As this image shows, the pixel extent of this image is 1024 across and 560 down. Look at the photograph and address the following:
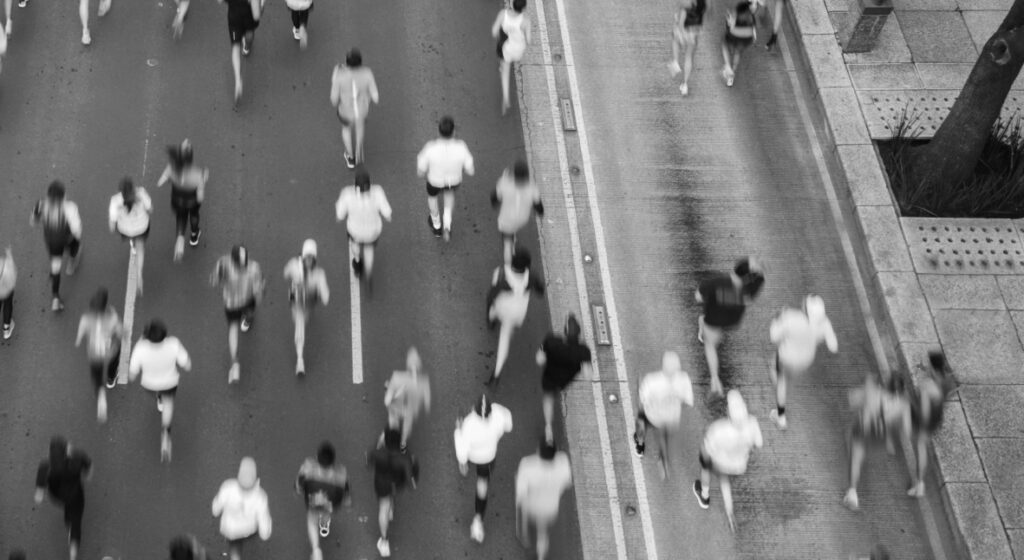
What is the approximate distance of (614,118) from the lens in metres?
15.9

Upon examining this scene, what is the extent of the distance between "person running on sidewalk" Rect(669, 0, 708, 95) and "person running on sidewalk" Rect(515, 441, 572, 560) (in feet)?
24.1

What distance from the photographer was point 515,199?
42.8ft

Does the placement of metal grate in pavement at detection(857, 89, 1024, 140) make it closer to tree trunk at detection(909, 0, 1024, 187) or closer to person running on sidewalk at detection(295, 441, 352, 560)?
tree trunk at detection(909, 0, 1024, 187)

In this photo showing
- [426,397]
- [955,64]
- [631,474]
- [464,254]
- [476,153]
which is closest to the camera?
[426,397]

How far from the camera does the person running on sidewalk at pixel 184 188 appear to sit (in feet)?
41.4

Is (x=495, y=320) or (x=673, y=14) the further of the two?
(x=673, y=14)

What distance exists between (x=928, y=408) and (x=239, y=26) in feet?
32.0

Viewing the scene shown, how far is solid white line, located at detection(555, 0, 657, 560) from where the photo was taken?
39.5 feet

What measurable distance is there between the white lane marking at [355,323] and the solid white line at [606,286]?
9.78 ft

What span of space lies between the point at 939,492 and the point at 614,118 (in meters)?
6.63

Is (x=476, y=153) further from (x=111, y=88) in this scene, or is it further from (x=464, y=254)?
(x=111, y=88)

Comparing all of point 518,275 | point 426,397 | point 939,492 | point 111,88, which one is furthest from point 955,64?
point 111,88

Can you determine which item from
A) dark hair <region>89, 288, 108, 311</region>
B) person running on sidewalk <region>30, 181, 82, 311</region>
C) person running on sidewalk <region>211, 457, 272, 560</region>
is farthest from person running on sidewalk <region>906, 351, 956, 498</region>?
person running on sidewalk <region>30, 181, 82, 311</region>

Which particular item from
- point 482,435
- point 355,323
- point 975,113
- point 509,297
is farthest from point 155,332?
point 975,113
